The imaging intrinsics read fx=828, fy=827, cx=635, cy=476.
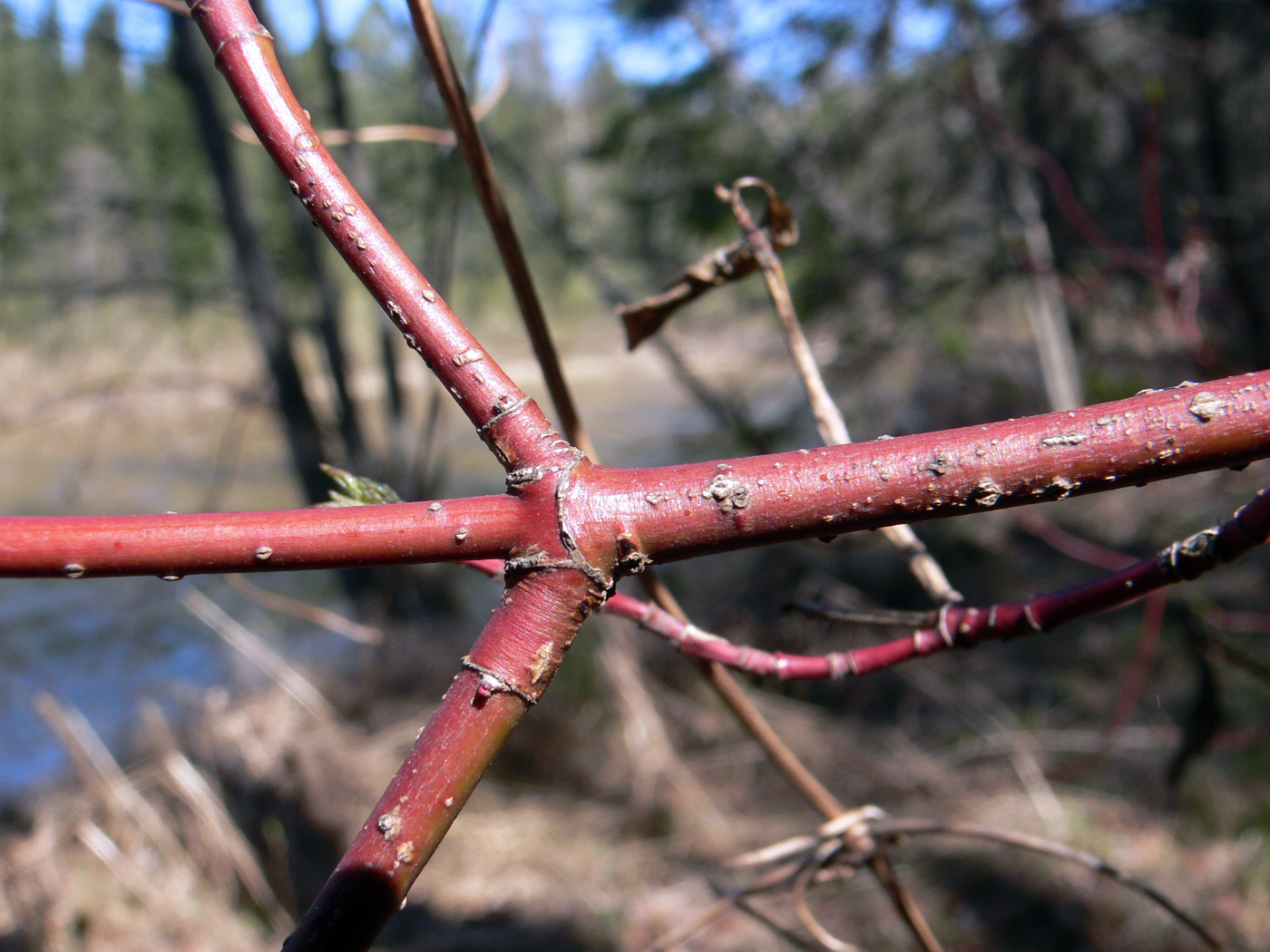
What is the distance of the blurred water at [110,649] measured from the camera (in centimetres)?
470

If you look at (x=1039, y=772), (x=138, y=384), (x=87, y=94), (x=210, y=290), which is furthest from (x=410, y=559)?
(x=87, y=94)

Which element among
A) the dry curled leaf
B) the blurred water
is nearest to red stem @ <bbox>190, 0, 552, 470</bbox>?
the dry curled leaf

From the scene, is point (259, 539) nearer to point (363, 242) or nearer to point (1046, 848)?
point (363, 242)

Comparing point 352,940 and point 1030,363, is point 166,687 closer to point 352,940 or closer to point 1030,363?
point 352,940

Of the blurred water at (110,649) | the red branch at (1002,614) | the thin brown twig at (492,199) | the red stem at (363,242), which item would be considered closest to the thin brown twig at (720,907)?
the red branch at (1002,614)

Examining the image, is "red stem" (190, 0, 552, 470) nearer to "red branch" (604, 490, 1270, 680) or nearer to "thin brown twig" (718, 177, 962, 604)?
"red branch" (604, 490, 1270, 680)

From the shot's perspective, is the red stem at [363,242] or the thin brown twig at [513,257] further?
the thin brown twig at [513,257]

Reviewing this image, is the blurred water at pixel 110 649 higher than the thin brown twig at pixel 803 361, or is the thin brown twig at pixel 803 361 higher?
the thin brown twig at pixel 803 361

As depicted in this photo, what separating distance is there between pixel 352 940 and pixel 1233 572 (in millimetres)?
5635

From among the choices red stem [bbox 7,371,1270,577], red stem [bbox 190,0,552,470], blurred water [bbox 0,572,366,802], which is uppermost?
red stem [bbox 190,0,552,470]

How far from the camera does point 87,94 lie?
13.6m

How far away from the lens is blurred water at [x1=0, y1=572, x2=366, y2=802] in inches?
185

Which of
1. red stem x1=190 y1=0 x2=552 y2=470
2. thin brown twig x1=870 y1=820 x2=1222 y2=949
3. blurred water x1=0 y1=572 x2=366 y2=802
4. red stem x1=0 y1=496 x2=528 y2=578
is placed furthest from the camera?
blurred water x1=0 y1=572 x2=366 y2=802

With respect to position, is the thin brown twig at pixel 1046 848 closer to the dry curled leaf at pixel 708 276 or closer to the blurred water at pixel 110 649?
the dry curled leaf at pixel 708 276
